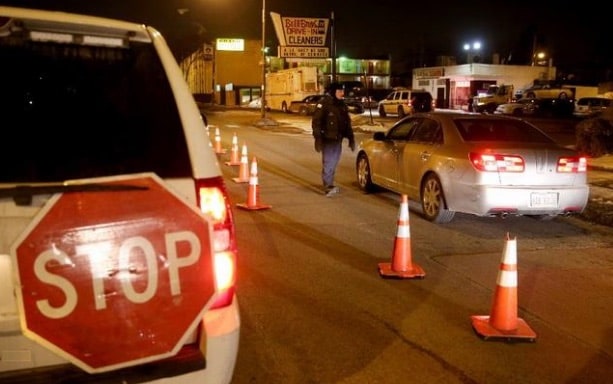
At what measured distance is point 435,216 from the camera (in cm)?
892

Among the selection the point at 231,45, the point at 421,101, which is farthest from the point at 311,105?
the point at 231,45

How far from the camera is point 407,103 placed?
129 feet

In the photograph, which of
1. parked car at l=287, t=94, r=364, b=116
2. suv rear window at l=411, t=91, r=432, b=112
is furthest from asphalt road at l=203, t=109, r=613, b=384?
parked car at l=287, t=94, r=364, b=116

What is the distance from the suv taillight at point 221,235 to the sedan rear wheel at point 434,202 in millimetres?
6037

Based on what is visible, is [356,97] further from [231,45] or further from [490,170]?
[490,170]

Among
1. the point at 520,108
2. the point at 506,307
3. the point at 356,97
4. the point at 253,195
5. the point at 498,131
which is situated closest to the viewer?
the point at 506,307

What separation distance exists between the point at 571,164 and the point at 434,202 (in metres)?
1.82

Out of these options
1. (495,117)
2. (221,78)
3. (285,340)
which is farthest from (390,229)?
(221,78)

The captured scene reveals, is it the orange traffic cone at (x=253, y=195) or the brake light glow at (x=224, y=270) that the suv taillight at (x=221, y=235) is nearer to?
the brake light glow at (x=224, y=270)

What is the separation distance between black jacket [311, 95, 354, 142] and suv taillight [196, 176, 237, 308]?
794 cm

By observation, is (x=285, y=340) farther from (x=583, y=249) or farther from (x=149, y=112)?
(x=583, y=249)

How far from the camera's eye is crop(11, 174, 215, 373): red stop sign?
246 cm

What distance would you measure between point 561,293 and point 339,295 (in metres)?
2.11

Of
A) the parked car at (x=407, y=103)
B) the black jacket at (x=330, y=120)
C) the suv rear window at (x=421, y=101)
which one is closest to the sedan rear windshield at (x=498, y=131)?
the black jacket at (x=330, y=120)
